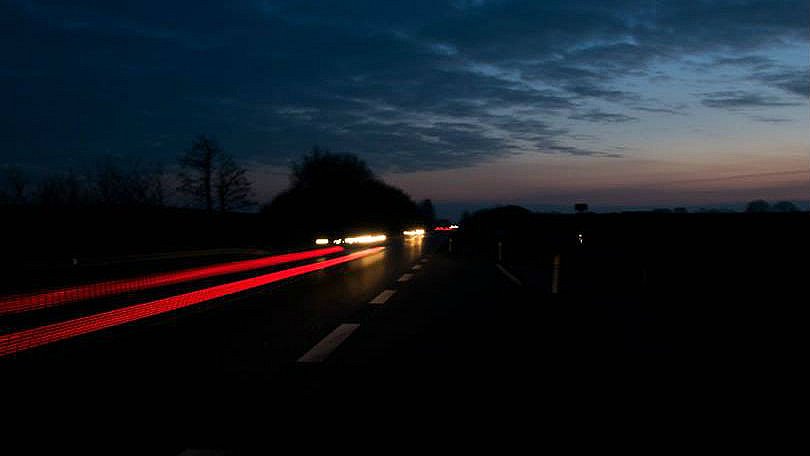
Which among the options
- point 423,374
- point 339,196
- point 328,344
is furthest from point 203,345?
point 339,196

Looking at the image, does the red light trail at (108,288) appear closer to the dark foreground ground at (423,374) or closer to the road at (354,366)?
the road at (354,366)

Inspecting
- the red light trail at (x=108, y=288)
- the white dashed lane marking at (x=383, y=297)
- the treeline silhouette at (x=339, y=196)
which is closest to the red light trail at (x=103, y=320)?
the red light trail at (x=108, y=288)

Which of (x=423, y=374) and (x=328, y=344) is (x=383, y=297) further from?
(x=423, y=374)

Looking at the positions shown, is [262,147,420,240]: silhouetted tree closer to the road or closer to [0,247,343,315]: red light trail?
[0,247,343,315]: red light trail

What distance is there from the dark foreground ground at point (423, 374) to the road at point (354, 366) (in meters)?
0.02

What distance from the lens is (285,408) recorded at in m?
5.29

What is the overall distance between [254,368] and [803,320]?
8.71 metres

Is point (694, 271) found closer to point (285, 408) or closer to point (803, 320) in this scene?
point (803, 320)

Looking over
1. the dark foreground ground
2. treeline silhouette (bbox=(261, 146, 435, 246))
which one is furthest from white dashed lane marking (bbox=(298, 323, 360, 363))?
treeline silhouette (bbox=(261, 146, 435, 246))

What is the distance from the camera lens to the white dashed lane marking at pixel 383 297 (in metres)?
13.1

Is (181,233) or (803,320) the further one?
(181,233)

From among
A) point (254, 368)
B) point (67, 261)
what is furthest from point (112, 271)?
point (254, 368)

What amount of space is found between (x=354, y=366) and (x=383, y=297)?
22.8ft

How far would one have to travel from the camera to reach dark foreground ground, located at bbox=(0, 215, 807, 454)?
15.8 feet
